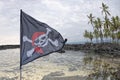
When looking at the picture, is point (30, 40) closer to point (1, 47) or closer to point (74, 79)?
point (74, 79)

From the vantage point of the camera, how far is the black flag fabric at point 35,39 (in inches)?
372

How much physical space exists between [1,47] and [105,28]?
65767mm

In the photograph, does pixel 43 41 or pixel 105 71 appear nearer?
pixel 43 41

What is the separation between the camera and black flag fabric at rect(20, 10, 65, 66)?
9.45 metres

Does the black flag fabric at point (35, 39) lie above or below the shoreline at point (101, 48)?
above

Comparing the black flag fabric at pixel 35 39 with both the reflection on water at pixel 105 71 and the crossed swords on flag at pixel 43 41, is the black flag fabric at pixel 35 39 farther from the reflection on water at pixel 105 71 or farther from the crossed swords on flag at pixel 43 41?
the reflection on water at pixel 105 71

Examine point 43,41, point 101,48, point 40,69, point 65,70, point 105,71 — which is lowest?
point 40,69

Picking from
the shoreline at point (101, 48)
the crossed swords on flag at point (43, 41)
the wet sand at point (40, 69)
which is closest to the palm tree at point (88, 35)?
the shoreline at point (101, 48)

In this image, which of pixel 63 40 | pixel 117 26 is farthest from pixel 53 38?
pixel 117 26

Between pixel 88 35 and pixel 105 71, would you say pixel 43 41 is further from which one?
pixel 88 35

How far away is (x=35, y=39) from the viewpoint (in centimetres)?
1008

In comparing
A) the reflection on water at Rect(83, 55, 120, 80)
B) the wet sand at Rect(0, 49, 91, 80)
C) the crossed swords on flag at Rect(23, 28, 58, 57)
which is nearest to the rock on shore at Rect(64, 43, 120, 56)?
the wet sand at Rect(0, 49, 91, 80)

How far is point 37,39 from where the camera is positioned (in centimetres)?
1013

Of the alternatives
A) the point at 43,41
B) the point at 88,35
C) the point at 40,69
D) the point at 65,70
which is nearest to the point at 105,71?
the point at 65,70
